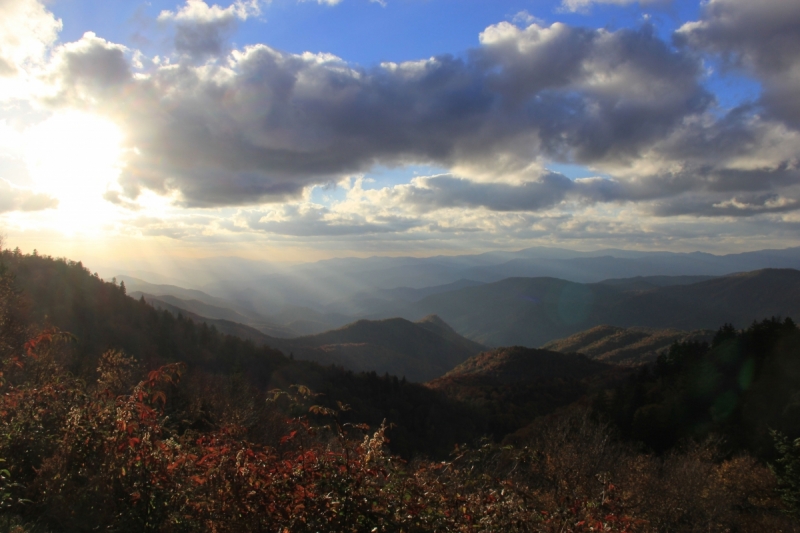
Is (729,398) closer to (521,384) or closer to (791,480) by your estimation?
(791,480)

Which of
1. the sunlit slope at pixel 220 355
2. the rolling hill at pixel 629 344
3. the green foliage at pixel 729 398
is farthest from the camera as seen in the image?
the rolling hill at pixel 629 344

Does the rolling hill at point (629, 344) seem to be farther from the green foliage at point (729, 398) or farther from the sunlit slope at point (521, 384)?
the green foliage at point (729, 398)

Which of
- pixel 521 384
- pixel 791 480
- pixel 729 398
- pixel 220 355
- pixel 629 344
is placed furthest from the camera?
pixel 629 344

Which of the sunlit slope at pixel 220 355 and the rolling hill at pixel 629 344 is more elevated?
the sunlit slope at pixel 220 355

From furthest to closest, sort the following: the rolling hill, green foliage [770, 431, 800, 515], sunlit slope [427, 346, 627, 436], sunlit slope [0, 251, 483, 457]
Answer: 1. the rolling hill
2. sunlit slope [427, 346, 627, 436]
3. sunlit slope [0, 251, 483, 457]
4. green foliage [770, 431, 800, 515]

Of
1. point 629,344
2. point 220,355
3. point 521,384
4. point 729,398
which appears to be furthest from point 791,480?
point 629,344

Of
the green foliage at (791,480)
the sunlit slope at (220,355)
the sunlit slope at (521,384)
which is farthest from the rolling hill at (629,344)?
the green foliage at (791,480)

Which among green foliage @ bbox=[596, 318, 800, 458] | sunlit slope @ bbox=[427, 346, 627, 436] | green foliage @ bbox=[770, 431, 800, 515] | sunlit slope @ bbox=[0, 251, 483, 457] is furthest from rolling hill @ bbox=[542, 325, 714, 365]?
green foliage @ bbox=[770, 431, 800, 515]

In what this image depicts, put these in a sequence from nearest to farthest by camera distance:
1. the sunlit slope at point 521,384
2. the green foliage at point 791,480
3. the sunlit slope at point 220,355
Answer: the green foliage at point 791,480 < the sunlit slope at point 220,355 < the sunlit slope at point 521,384

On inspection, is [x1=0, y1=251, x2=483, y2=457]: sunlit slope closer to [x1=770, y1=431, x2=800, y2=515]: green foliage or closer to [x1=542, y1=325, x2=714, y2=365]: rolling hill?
[x1=770, y1=431, x2=800, y2=515]: green foliage

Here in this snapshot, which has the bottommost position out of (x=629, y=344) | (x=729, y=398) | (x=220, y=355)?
(x=629, y=344)

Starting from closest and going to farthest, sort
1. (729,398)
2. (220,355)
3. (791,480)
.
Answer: (791,480) < (729,398) < (220,355)

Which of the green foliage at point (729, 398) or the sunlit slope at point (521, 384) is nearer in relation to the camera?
the green foliage at point (729, 398)

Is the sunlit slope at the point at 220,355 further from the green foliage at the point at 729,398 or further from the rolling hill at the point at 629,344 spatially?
the rolling hill at the point at 629,344
